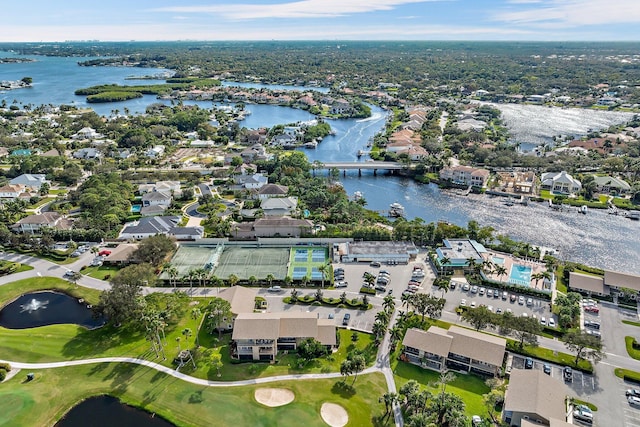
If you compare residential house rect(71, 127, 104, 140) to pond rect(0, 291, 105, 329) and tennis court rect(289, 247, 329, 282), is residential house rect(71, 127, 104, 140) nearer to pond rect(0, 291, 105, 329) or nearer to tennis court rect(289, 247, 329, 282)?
pond rect(0, 291, 105, 329)

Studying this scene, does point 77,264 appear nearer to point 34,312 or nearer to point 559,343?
point 34,312

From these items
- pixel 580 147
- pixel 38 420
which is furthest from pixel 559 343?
pixel 580 147

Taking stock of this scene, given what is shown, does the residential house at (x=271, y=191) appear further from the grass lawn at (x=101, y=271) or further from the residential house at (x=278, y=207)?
the grass lawn at (x=101, y=271)

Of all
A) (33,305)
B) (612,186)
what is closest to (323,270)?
(33,305)

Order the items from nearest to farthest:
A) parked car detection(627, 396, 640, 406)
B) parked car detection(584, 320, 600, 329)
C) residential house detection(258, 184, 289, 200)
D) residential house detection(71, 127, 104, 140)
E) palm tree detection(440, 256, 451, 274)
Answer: parked car detection(627, 396, 640, 406), parked car detection(584, 320, 600, 329), palm tree detection(440, 256, 451, 274), residential house detection(258, 184, 289, 200), residential house detection(71, 127, 104, 140)

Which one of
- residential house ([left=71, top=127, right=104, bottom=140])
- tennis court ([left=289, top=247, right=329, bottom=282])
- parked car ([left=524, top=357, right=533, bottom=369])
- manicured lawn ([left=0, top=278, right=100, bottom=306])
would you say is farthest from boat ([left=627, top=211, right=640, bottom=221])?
residential house ([left=71, top=127, right=104, bottom=140])

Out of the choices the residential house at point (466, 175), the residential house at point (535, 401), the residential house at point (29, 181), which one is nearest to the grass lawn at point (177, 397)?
the residential house at point (535, 401)
